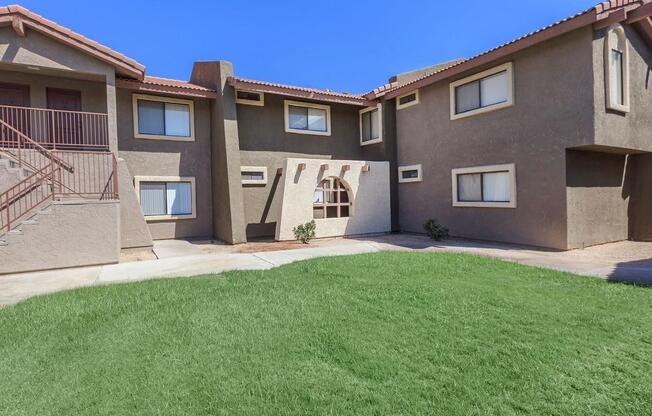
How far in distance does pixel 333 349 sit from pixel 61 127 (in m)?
13.7

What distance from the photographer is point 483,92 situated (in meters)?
13.0

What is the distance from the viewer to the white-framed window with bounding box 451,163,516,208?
12117 mm

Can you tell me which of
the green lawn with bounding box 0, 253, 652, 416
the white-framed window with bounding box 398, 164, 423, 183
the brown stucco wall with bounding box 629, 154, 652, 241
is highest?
the white-framed window with bounding box 398, 164, 423, 183

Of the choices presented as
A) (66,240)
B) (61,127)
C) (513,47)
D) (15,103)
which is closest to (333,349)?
(66,240)

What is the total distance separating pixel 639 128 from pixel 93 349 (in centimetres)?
1592

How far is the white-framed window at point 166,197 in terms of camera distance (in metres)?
13.8

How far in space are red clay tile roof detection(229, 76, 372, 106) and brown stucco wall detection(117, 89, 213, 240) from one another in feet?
7.37

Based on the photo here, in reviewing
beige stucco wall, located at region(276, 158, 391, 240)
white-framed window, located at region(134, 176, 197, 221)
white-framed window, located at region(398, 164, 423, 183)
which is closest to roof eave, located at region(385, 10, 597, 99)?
white-framed window, located at region(398, 164, 423, 183)

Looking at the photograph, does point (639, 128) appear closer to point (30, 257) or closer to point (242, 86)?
point (242, 86)

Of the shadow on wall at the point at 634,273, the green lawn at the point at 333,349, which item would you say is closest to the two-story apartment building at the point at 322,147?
the shadow on wall at the point at 634,273

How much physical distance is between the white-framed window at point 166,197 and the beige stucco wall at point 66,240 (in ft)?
12.7

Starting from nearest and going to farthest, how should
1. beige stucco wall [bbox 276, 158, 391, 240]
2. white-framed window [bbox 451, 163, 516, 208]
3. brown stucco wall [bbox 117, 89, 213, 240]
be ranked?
1. white-framed window [bbox 451, 163, 516, 208]
2. brown stucco wall [bbox 117, 89, 213, 240]
3. beige stucco wall [bbox 276, 158, 391, 240]

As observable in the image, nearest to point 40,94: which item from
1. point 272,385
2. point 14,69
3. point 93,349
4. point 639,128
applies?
point 14,69

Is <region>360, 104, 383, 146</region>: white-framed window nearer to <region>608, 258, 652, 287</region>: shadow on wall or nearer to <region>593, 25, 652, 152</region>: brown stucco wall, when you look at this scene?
<region>593, 25, 652, 152</region>: brown stucco wall
